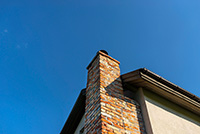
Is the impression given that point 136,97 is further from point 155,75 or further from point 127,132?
point 127,132

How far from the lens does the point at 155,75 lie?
17.6ft

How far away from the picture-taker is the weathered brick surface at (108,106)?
4.13 metres

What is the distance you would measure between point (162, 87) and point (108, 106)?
1862mm

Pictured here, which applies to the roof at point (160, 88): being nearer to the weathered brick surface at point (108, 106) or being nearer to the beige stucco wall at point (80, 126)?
the weathered brick surface at point (108, 106)

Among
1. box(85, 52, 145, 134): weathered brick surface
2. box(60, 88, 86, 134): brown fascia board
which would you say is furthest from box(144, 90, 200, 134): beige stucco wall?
box(60, 88, 86, 134): brown fascia board

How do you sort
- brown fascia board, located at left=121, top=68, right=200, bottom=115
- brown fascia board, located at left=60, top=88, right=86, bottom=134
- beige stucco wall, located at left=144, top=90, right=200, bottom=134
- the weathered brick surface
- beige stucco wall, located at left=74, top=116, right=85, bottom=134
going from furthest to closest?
beige stucco wall, located at left=74, top=116, right=85, bottom=134 < brown fascia board, located at left=60, top=88, right=86, bottom=134 < brown fascia board, located at left=121, top=68, right=200, bottom=115 < beige stucco wall, located at left=144, top=90, right=200, bottom=134 < the weathered brick surface

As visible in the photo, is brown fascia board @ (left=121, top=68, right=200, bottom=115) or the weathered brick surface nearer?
the weathered brick surface

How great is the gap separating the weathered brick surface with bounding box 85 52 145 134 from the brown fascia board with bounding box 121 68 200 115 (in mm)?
411

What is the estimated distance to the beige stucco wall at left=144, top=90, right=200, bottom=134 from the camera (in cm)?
461

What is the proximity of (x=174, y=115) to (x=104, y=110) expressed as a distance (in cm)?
219

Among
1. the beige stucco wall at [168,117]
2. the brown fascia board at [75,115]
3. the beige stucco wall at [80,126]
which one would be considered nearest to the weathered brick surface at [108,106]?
the beige stucco wall at [168,117]

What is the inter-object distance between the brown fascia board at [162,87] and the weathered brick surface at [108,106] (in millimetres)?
411

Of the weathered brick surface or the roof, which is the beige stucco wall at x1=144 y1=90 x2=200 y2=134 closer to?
the roof

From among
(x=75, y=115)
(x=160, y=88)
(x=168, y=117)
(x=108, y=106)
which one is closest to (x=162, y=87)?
(x=160, y=88)
